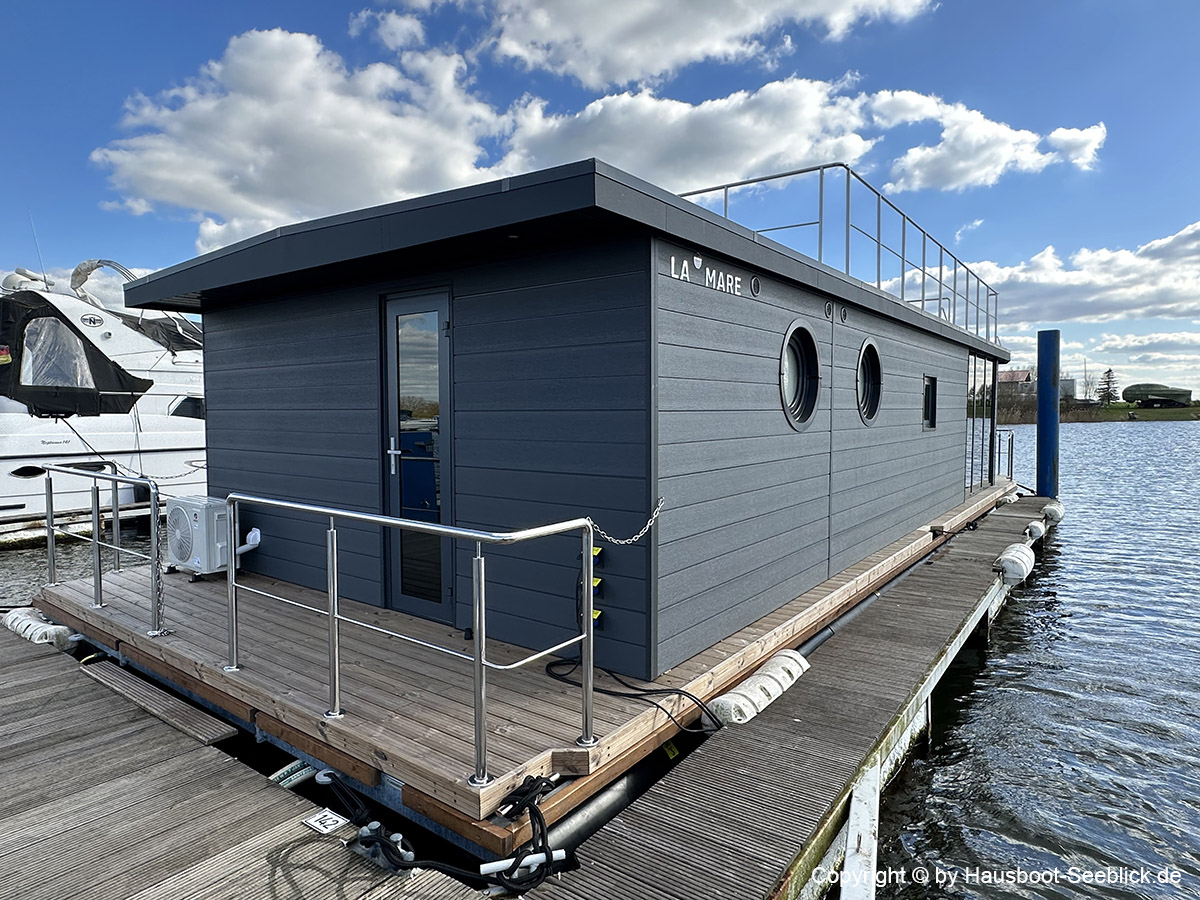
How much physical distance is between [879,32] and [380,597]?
789 centimetres

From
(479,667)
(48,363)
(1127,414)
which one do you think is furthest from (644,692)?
(1127,414)

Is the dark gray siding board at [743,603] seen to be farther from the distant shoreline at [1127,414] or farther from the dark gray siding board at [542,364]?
the distant shoreline at [1127,414]

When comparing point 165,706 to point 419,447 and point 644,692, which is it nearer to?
point 419,447

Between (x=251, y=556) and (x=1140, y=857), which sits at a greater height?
(x=251, y=556)

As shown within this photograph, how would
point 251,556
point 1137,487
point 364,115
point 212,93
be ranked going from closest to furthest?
point 251,556, point 364,115, point 212,93, point 1137,487

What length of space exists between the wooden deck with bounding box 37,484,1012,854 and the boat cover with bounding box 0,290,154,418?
9.27 m

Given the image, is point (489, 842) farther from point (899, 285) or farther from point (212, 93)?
point (212, 93)

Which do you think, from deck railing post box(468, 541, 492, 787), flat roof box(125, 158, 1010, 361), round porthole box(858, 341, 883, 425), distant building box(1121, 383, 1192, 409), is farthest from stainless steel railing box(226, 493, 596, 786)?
distant building box(1121, 383, 1192, 409)

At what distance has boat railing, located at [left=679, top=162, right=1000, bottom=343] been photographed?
5.96 metres

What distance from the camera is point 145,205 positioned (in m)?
14.9

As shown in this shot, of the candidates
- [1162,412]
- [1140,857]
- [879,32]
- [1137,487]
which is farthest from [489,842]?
[1162,412]

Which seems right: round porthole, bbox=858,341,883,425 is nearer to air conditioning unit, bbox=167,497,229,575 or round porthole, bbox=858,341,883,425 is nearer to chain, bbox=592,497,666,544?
chain, bbox=592,497,666,544

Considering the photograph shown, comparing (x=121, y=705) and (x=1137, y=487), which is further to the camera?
(x=1137, y=487)

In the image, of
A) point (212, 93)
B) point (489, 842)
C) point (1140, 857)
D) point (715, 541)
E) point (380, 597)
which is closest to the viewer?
point (489, 842)
